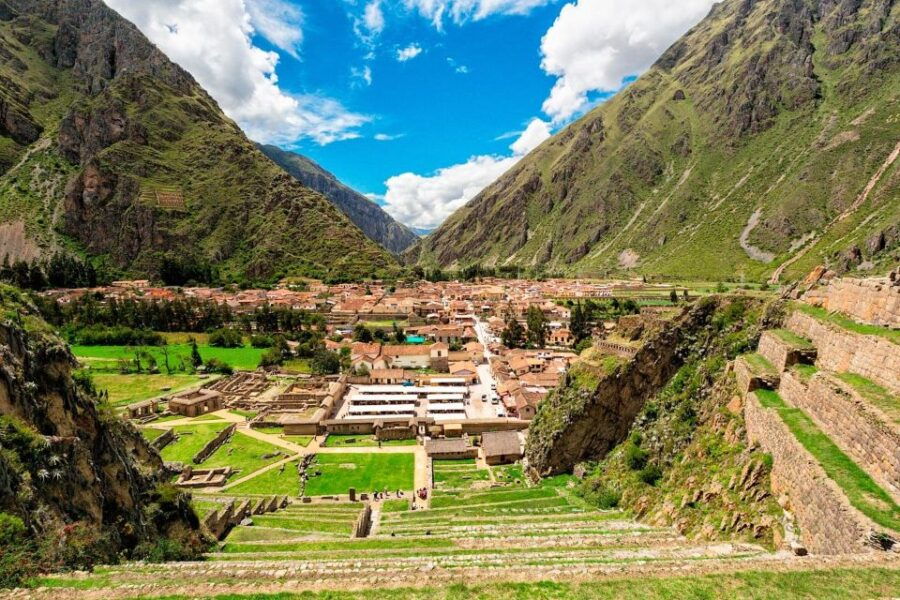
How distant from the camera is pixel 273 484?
29.3m

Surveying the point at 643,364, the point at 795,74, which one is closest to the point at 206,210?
the point at 643,364

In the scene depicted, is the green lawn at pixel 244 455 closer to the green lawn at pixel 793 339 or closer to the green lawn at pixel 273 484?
the green lawn at pixel 273 484

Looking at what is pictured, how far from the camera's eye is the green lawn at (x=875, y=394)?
11070 mm

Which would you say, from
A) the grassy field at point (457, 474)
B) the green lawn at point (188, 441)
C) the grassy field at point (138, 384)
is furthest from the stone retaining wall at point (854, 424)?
the grassy field at point (138, 384)

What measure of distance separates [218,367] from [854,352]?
5984 cm

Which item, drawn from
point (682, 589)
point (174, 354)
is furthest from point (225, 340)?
A: point (682, 589)

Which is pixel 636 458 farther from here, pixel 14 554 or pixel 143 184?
pixel 143 184

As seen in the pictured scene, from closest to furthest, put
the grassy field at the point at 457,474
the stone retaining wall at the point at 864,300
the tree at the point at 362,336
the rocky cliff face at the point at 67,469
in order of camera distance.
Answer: the rocky cliff face at the point at 67,469 < the stone retaining wall at the point at 864,300 < the grassy field at the point at 457,474 < the tree at the point at 362,336

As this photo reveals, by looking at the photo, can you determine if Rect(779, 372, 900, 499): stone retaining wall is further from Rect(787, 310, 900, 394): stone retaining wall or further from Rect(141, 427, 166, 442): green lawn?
Rect(141, 427, 166, 442): green lawn

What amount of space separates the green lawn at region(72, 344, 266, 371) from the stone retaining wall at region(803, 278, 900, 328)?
5871 centimetres

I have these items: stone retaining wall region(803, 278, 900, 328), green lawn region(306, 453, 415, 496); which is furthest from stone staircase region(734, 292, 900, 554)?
green lawn region(306, 453, 415, 496)

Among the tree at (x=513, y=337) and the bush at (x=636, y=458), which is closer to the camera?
the bush at (x=636, y=458)

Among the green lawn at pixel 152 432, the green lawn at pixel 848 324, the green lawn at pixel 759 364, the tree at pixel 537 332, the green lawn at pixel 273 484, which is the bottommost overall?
the green lawn at pixel 273 484

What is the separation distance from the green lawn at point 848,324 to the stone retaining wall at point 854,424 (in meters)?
2.12
